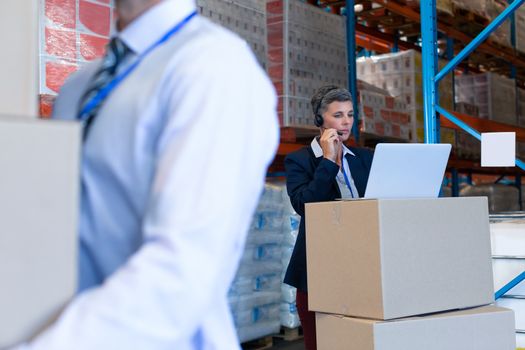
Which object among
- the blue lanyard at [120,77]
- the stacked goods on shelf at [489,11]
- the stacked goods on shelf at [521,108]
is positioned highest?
the stacked goods on shelf at [489,11]

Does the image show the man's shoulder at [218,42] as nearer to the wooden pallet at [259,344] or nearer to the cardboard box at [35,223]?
the cardboard box at [35,223]

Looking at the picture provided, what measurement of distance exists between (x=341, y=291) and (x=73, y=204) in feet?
5.57

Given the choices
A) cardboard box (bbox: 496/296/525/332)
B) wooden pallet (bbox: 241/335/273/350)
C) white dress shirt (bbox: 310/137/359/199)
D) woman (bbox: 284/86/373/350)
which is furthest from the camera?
wooden pallet (bbox: 241/335/273/350)

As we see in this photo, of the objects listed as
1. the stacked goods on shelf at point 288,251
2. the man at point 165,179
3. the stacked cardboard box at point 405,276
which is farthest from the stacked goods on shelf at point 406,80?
the man at point 165,179

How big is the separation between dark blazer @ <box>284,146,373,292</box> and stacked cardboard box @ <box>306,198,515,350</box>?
0.44 meters

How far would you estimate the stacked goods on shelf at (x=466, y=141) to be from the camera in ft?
23.2

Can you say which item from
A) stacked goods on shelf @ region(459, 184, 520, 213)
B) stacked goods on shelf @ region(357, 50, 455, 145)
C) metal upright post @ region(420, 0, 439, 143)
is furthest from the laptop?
stacked goods on shelf @ region(459, 184, 520, 213)

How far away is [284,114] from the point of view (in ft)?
15.9

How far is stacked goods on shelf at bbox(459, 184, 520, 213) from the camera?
26.8 ft

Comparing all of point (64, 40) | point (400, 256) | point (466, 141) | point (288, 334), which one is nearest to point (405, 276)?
point (400, 256)

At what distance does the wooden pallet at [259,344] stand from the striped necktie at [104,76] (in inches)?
175

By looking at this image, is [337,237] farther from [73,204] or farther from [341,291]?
[73,204]

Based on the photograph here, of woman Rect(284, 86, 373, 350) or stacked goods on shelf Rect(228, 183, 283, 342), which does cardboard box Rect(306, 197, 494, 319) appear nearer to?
woman Rect(284, 86, 373, 350)

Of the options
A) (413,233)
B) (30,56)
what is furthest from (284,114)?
(30,56)
